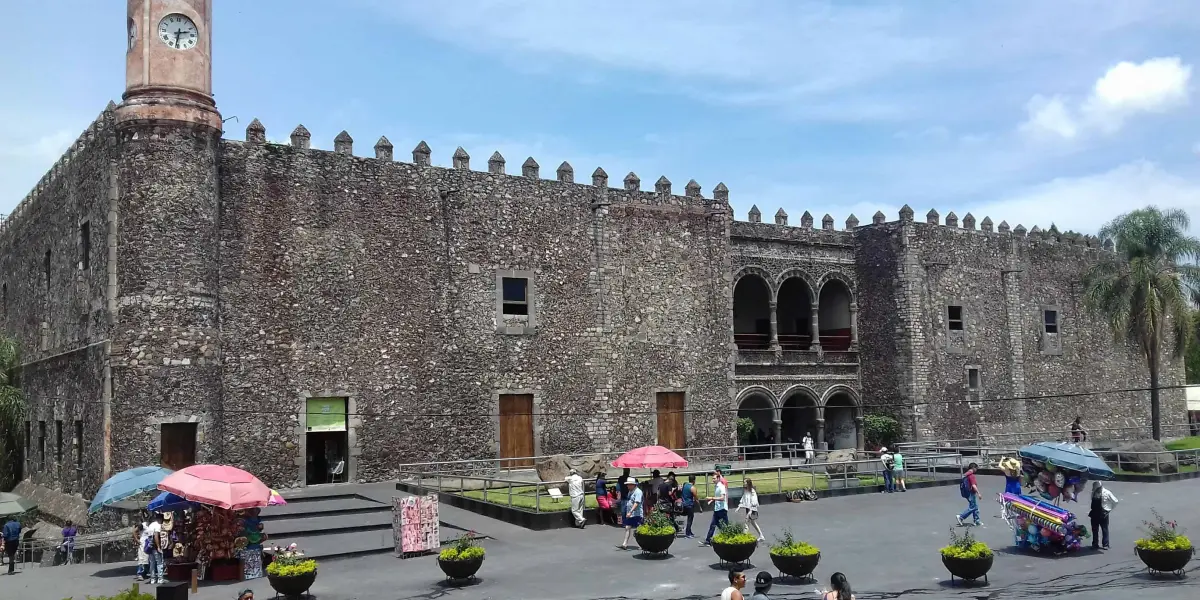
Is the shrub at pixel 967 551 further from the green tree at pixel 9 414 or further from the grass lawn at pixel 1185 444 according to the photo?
the green tree at pixel 9 414

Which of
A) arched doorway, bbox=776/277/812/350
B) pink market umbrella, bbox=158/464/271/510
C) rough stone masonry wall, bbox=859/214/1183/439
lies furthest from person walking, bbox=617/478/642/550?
arched doorway, bbox=776/277/812/350

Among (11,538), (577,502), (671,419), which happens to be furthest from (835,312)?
(11,538)

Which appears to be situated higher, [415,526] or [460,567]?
[415,526]

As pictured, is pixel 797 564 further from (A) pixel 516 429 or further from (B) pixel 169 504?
(A) pixel 516 429

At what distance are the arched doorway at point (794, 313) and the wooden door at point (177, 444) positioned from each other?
882 inches

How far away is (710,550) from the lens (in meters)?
16.2

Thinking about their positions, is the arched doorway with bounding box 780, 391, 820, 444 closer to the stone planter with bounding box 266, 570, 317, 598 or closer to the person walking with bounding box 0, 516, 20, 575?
the person walking with bounding box 0, 516, 20, 575

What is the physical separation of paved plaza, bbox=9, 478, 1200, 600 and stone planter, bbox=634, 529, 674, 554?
25 centimetres

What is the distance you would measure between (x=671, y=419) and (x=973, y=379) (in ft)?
46.1

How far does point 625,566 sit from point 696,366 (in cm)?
1564

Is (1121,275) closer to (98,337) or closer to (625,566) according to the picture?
(625,566)

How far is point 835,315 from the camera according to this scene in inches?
1481

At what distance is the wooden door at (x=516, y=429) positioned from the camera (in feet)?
87.5

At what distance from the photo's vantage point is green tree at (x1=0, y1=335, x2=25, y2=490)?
2819cm
